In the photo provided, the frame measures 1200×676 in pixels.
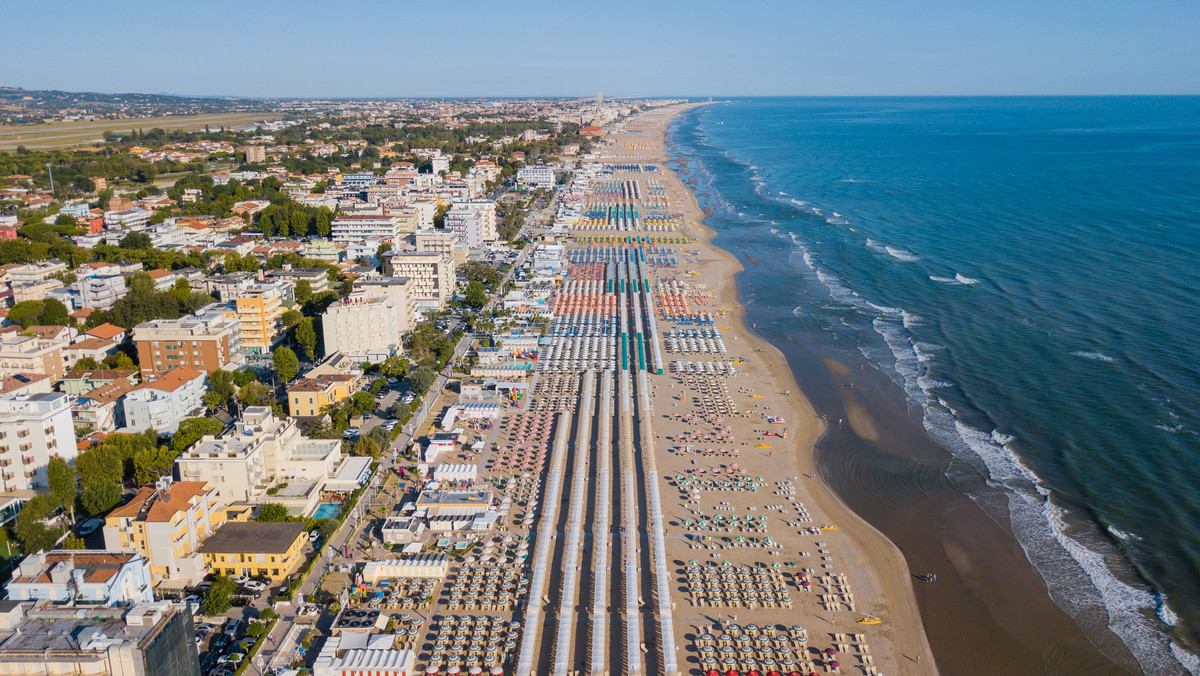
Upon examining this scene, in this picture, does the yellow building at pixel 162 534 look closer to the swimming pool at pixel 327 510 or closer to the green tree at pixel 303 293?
the swimming pool at pixel 327 510

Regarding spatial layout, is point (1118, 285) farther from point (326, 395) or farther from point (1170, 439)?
point (326, 395)

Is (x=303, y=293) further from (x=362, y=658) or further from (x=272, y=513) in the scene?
(x=362, y=658)

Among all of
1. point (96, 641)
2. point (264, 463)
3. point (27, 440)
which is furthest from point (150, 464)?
point (96, 641)

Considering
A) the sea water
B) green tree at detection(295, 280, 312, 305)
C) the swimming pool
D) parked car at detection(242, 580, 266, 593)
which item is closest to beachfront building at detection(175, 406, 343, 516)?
the swimming pool

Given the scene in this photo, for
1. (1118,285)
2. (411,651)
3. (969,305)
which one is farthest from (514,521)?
(1118,285)

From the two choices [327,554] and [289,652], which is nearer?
[289,652]

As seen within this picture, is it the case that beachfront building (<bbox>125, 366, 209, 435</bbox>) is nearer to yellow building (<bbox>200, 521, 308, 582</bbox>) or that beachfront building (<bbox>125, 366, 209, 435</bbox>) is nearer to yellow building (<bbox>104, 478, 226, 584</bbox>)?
yellow building (<bbox>104, 478, 226, 584</bbox>)
